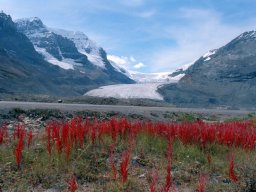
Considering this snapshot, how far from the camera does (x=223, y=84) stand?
109125 millimetres

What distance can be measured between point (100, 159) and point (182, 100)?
8068 centimetres

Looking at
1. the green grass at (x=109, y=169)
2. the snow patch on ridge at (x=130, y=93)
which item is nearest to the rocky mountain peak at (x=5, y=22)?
the snow patch on ridge at (x=130, y=93)

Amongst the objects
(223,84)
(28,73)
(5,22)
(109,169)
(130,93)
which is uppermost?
(5,22)

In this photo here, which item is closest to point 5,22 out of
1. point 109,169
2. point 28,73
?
point 28,73

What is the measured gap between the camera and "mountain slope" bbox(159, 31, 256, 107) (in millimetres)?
91375

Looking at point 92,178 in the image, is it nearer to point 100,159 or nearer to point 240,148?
point 100,159

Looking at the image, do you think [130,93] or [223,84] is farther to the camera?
[223,84]

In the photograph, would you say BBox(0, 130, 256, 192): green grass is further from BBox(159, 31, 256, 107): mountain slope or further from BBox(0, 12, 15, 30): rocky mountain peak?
BBox(0, 12, 15, 30): rocky mountain peak

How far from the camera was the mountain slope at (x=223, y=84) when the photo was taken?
300ft

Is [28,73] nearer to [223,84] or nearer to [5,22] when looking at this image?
Result: [223,84]

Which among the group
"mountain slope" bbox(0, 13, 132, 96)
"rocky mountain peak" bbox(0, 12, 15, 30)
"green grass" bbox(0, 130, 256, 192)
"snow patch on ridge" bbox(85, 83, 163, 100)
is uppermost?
"rocky mountain peak" bbox(0, 12, 15, 30)

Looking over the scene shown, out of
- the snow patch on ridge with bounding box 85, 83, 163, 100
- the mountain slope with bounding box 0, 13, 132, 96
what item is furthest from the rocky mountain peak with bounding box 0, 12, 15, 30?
the snow patch on ridge with bounding box 85, 83, 163, 100

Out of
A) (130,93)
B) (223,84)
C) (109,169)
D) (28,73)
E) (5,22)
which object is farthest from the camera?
(5,22)

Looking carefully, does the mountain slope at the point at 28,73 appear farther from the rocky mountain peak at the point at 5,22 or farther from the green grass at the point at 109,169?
the green grass at the point at 109,169
